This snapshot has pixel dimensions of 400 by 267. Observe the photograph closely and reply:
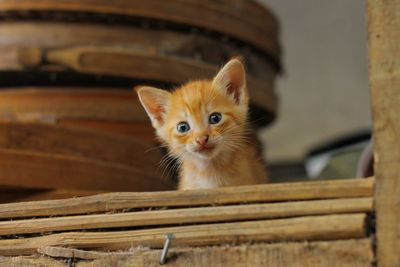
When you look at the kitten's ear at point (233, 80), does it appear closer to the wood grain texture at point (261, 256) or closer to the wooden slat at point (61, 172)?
the wooden slat at point (61, 172)

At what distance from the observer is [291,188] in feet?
3.69

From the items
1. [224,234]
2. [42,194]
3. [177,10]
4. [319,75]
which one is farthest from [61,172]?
[319,75]

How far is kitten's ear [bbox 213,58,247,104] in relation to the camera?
5.41ft

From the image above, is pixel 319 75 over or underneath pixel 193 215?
over

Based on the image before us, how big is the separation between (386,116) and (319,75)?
2733 mm

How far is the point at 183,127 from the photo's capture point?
1.64m

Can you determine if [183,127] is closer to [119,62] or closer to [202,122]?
[202,122]

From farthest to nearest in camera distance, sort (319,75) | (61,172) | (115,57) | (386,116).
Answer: (319,75), (115,57), (61,172), (386,116)

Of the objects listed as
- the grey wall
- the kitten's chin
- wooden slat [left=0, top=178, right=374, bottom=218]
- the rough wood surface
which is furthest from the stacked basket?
the grey wall

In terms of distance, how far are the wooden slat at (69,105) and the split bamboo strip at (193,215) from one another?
0.72 metres

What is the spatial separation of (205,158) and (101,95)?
46cm

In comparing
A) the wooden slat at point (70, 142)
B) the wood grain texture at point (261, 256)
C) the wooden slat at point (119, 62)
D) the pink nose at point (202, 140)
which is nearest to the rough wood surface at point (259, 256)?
the wood grain texture at point (261, 256)

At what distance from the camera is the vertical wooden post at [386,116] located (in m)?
1.05

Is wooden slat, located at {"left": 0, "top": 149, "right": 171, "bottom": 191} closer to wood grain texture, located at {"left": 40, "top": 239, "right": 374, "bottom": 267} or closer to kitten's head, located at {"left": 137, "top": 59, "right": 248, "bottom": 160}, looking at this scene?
kitten's head, located at {"left": 137, "top": 59, "right": 248, "bottom": 160}
